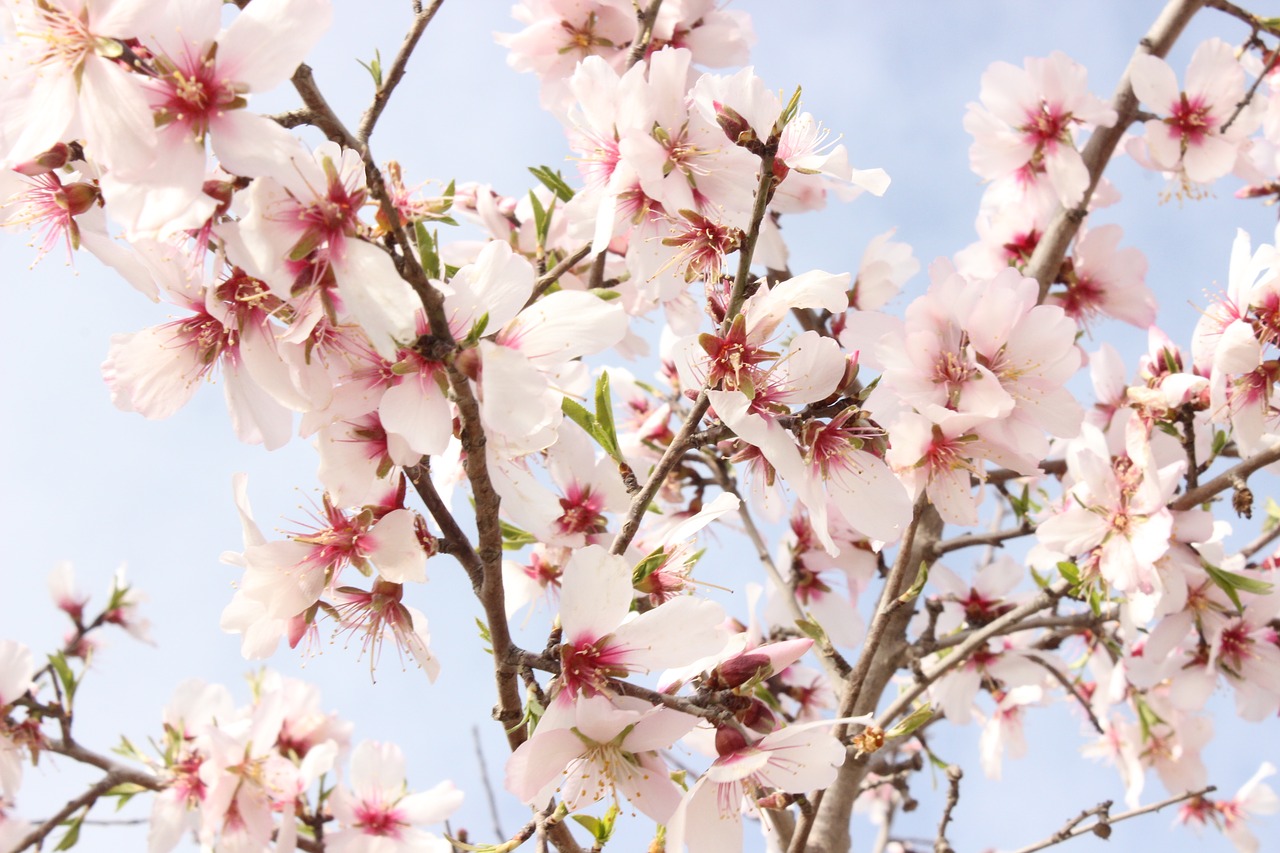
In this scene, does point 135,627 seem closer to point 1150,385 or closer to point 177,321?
point 177,321

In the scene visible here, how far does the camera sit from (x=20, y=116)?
3.75ft

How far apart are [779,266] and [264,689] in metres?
2.22

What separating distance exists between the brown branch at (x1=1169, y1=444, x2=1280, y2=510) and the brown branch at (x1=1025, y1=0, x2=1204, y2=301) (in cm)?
85

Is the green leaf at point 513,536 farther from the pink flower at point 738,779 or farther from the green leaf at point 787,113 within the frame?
the green leaf at point 787,113

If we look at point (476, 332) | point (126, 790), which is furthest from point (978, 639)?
point (126, 790)

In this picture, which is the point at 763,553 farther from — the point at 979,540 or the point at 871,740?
the point at 871,740

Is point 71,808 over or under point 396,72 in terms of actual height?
under

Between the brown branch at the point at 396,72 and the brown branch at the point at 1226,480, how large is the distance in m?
1.70

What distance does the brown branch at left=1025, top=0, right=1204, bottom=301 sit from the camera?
270 cm

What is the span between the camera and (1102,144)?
9.14 feet

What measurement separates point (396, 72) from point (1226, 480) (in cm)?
174

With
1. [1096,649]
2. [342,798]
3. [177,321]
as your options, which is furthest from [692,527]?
[1096,649]

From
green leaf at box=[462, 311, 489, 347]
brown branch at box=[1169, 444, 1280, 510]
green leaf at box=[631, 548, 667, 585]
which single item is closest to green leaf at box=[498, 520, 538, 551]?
green leaf at box=[631, 548, 667, 585]

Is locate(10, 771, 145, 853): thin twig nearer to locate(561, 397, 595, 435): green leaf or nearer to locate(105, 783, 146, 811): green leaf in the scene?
locate(105, 783, 146, 811): green leaf
